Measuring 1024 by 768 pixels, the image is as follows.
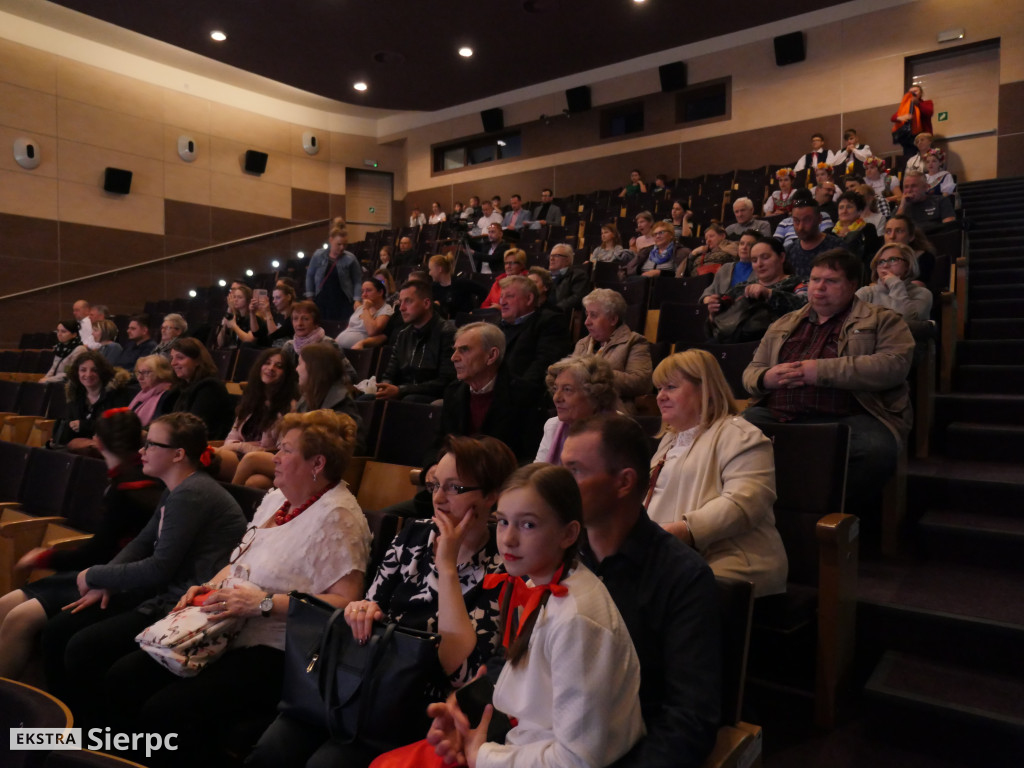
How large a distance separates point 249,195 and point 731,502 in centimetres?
1048

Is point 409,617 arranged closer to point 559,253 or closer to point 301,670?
point 301,670

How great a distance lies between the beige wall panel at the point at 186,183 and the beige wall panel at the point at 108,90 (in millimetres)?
696

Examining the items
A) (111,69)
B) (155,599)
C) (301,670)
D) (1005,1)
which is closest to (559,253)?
(155,599)

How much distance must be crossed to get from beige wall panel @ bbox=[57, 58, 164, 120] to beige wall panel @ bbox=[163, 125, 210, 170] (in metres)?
0.26

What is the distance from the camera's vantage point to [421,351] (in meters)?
3.55

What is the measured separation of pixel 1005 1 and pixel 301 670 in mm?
9165

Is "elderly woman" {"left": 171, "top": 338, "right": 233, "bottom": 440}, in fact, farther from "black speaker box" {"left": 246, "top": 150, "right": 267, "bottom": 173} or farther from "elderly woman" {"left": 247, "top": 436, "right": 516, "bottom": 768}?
"black speaker box" {"left": 246, "top": 150, "right": 267, "bottom": 173}

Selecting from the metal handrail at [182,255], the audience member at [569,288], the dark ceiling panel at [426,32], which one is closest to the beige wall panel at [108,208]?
the metal handrail at [182,255]

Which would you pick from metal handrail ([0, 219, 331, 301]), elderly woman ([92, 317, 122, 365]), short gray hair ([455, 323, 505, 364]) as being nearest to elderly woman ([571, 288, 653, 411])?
short gray hair ([455, 323, 505, 364])

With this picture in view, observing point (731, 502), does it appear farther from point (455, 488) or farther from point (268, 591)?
point (268, 591)

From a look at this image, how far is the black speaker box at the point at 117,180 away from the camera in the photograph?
29.5 ft

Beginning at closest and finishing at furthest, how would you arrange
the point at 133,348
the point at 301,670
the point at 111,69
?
the point at 301,670
the point at 133,348
the point at 111,69

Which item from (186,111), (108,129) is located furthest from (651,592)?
(186,111)

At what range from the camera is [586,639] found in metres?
0.90
